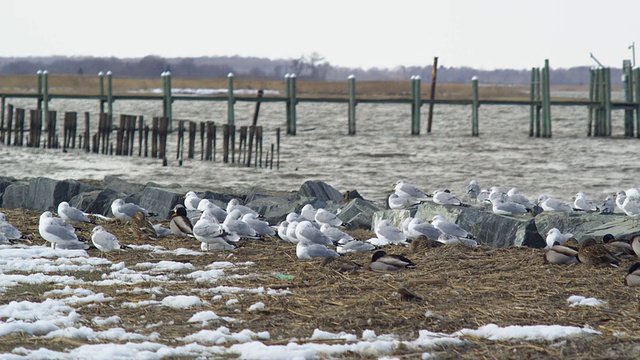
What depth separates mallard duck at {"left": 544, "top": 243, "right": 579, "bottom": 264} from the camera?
25.8ft

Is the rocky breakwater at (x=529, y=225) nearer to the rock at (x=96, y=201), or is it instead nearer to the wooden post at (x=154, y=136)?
the rock at (x=96, y=201)

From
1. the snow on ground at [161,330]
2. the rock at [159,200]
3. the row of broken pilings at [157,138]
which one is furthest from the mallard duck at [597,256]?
the row of broken pilings at [157,138]

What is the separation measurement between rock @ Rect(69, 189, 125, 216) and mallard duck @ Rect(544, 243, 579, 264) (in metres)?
7.36

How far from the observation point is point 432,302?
255 inches

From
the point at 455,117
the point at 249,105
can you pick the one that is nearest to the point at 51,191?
the point at 455,117

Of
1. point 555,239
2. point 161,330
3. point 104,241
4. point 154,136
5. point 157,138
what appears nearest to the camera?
point 161,330

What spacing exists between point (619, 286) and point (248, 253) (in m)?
4.03

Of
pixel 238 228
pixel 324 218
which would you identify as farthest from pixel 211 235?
pixel 324 218

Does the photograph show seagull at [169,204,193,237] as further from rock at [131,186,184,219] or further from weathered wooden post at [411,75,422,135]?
weathered wooden post at [411,75,422,135]

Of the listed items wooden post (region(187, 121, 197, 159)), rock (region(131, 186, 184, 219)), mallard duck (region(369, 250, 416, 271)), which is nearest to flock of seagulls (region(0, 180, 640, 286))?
mallard duck (region(369, 250, 416, 271))

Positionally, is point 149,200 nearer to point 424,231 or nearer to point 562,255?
point 424,231

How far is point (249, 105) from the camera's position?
6988 cm

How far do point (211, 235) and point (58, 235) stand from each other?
64.2 inches

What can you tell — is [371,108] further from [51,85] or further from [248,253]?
[248,253]
